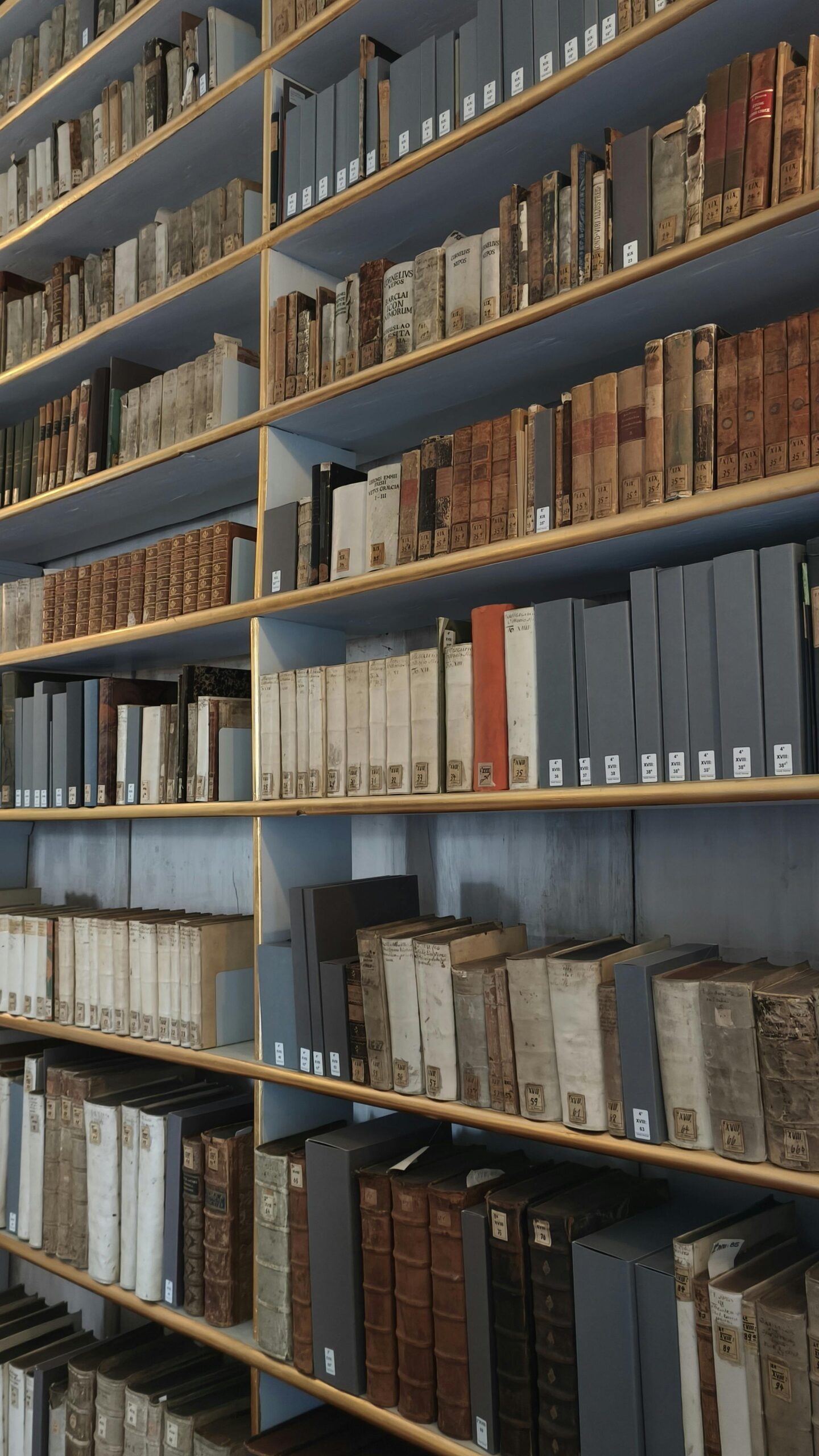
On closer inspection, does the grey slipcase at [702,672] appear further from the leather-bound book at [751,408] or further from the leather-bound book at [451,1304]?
the leather-bound book at [451,1304]

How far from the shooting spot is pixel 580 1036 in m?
1.35

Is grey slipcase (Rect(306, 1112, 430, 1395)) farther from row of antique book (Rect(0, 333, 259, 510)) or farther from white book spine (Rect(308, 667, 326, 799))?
row of antique book (Rect(0, 333, 259, 510))

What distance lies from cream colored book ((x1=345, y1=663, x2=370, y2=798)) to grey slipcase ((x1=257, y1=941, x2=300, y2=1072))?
1.00 ft

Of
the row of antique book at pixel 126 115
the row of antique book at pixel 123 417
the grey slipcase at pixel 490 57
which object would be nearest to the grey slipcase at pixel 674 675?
the grey slipcase at pixel 490 57

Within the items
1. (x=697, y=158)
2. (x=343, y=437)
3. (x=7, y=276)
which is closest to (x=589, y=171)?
(x=697, y=158)

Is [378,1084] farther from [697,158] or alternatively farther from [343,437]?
[697,158]

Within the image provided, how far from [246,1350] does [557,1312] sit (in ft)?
2.23

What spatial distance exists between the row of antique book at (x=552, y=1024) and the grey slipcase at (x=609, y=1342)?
0.47 ft

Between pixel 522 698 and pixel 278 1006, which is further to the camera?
pixel 278 1006

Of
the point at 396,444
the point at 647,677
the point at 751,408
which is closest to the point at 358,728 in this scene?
the point at 647,677

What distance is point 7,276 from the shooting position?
2.66 m

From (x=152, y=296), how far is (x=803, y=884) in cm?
170

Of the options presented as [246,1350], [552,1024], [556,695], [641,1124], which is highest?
[556,695]

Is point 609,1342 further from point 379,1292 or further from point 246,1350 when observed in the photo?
point 246,1350
